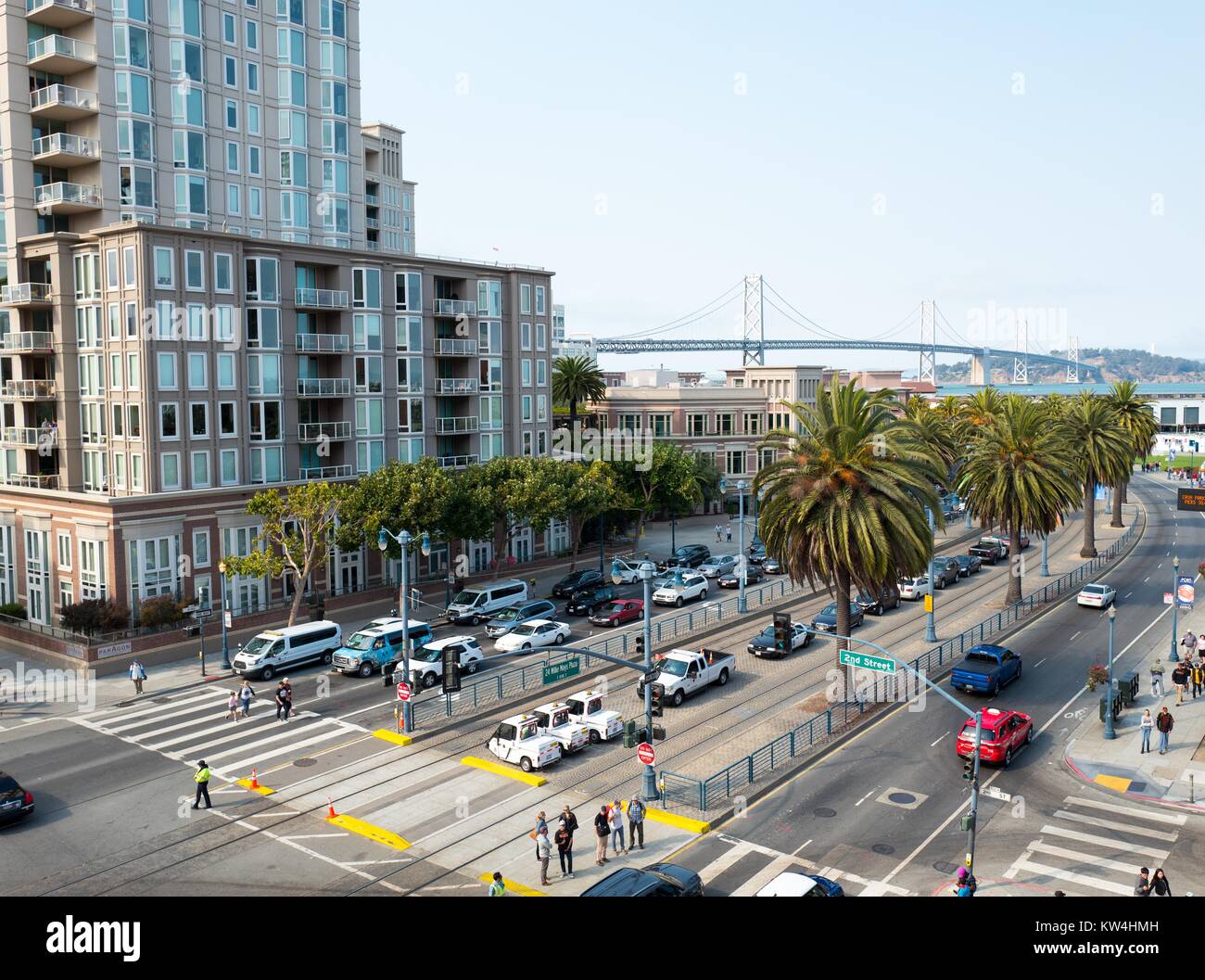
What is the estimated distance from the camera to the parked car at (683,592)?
5941cm

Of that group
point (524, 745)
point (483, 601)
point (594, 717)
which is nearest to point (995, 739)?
point (594, 717)

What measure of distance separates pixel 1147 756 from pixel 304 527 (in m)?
39.0

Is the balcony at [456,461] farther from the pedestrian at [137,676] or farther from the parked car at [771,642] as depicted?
the pedestrian at [137,676]

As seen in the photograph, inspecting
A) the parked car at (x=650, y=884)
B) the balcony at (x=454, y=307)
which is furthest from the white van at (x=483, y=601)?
the parked car at (x=650, y=884)

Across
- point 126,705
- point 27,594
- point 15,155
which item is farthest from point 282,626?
point 15,155

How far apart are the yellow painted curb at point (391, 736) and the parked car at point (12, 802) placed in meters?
11.3

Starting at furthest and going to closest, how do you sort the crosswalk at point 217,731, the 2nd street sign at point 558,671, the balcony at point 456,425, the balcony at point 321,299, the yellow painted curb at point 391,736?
the balcony at point 456,425
the balcony at point 321,299
the 2nd street sign at point 558,671
the yellow painted curb at point 391,736
the crosswalk at point 217,731

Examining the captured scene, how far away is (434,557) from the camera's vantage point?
2589 inches

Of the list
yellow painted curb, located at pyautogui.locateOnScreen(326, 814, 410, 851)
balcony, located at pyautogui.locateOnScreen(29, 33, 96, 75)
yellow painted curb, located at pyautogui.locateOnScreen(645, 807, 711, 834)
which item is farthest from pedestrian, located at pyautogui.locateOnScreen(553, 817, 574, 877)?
balcony, located at pyautogui.locateOnScreen(29, 33, 96, 75)

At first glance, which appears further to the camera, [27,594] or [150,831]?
[27,594]
